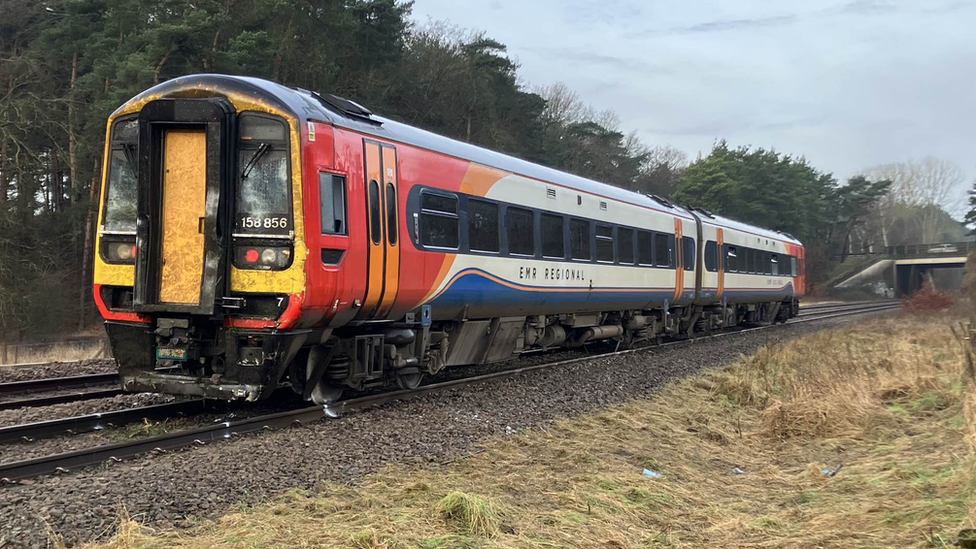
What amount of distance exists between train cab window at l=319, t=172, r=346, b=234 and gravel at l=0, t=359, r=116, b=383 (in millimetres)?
5470

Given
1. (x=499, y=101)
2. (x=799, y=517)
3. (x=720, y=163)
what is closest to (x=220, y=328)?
(x=799, y=517)

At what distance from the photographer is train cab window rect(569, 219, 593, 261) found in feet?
39.5

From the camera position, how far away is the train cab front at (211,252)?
6637 mm

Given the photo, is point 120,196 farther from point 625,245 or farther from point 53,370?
point 625,245

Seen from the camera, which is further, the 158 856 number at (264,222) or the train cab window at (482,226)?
the train cab window at (482,226)

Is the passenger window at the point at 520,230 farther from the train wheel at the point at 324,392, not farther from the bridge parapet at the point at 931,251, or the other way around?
the bridge parapet at the point at 931,251

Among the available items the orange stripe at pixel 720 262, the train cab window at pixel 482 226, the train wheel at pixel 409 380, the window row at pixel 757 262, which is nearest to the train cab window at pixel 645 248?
the orange stripe at pixel 720 262

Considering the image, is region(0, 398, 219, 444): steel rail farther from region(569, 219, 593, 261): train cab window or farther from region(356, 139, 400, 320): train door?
region(569, 219, 593, 261): train cab window

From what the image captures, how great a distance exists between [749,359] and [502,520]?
9824 mm

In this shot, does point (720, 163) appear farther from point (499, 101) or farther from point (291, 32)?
point (291, 32)

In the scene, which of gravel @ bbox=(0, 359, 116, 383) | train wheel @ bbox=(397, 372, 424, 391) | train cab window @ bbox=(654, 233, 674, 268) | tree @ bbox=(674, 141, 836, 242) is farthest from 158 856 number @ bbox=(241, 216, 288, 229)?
tree @ bbox=(674, 141, 836, 242)

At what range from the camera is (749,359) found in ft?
43.5

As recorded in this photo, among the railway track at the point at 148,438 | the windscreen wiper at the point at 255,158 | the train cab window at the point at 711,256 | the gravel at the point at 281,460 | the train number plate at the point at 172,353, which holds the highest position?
the windscreen wiper at the point at 255,158

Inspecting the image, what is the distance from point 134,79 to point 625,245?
15481 mm
